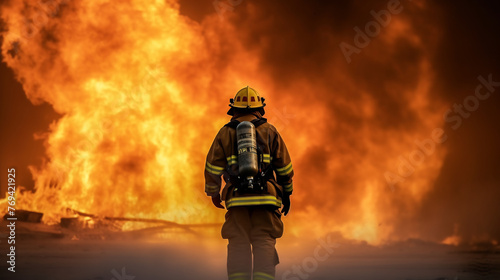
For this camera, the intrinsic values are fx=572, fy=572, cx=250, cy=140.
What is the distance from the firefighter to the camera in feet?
33.5

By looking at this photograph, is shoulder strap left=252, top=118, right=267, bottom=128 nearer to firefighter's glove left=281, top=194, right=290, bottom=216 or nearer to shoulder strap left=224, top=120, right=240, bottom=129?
shoulder strap left=224, top=120, right=240, bottom=129

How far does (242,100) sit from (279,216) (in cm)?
231

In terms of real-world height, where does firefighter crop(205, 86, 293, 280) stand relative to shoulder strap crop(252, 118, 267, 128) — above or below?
below

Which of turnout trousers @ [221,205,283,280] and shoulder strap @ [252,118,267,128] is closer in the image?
turnout trousers @ [221,205,283,280]

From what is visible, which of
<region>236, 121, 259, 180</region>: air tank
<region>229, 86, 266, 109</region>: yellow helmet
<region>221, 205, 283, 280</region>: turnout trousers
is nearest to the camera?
<region>221, 205, 283, 280</region>: turnout trousers

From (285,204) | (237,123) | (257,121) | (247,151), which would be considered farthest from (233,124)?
(285,204)

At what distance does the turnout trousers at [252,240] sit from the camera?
A: 1010cm

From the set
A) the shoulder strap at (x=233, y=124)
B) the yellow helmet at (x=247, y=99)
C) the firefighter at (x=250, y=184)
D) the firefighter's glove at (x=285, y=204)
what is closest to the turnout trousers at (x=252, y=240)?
the firefighter at (x=250, y=184)

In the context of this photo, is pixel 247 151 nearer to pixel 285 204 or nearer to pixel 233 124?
pixel 233 124

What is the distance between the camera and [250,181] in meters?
10.3

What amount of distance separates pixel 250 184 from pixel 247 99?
1.69 metres

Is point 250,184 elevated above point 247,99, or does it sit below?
below

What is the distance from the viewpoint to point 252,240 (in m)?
10.4

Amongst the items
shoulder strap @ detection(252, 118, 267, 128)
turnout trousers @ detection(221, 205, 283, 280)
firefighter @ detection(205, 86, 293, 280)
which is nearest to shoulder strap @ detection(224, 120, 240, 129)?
firefighter @ detection(205, 86, 293, 280)
